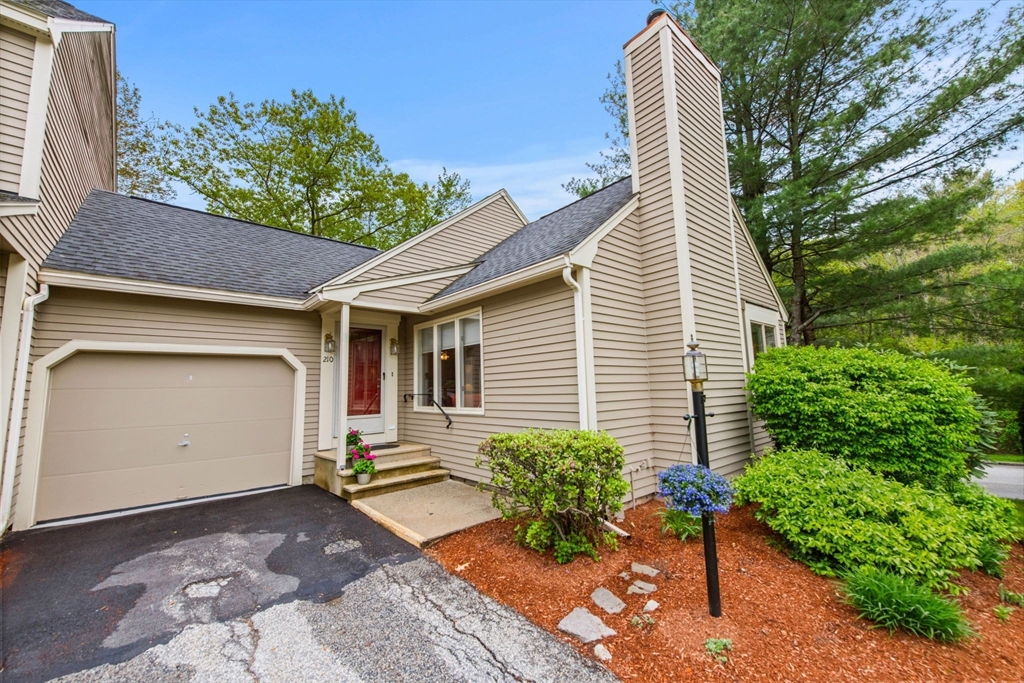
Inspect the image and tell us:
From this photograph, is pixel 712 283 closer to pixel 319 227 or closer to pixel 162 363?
pixel 162 363

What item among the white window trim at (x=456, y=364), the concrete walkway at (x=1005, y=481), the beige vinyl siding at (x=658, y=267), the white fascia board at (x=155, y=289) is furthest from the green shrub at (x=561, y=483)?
the concrete walkway at (x=1005, y=481)

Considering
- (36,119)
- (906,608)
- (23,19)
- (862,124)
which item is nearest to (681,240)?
(906,608)

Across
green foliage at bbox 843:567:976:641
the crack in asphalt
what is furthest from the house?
the crack in asphalt

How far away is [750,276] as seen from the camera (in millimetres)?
7418

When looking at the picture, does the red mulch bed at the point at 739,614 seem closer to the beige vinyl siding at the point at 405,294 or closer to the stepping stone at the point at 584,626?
the stepping stone at the point at 584,626

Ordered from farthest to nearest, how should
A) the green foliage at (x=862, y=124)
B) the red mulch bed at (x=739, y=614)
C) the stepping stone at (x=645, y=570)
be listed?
the green foliage at (x=862, y=124) → the stepping stone at (x=645, y=570) → the red mulch bed at (x=739, y=614)

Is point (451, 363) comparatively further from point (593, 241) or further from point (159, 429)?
point (159, 429)

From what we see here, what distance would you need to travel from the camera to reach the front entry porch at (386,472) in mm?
5395

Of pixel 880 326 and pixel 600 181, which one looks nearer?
pixel 880 326

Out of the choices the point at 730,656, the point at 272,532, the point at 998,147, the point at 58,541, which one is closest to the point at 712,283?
the point at 730,656

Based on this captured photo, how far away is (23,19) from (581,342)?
6.50 m

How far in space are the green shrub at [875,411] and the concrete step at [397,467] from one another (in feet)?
15.5

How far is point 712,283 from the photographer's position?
568 cm

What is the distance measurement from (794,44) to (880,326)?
6562 millimetres
